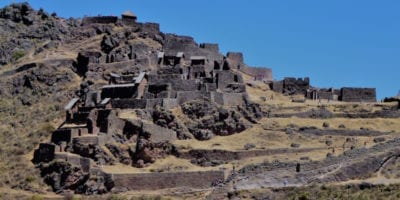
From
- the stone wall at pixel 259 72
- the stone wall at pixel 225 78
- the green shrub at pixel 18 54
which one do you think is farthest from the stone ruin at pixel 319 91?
the green shrub at pixel 18 54

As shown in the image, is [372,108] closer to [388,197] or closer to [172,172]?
[172,172]

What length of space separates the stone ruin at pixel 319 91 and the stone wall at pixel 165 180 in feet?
65.8

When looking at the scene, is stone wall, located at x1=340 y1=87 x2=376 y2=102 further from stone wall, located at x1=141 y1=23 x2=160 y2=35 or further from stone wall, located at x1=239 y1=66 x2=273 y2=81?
stone wall, located at x1=141 y1=23 x2=160 y2=35

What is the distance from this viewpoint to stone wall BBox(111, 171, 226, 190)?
5103 cm

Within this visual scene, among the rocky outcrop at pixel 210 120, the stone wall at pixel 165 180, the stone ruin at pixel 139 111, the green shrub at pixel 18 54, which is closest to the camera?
the stone wall at pixel 165 180

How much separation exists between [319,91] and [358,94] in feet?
9.78

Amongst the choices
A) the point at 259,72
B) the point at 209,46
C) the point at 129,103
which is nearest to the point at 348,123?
the point at 129,103

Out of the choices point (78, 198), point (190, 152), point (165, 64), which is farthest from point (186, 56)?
point (78, 198)

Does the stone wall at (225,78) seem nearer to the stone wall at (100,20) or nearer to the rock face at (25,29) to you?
the stone wall at (100,20)

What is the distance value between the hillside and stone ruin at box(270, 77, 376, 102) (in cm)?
10

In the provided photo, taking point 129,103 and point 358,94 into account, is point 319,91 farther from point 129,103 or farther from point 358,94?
point 129,103

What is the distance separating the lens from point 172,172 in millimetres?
51688

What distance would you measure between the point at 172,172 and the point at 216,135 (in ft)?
22.9

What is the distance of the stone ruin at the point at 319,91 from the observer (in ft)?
224
